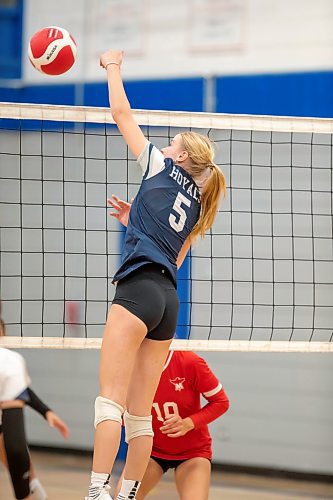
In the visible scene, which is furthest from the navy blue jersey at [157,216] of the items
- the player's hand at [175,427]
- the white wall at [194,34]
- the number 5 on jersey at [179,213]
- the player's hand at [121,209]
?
the white wall at [194,34]

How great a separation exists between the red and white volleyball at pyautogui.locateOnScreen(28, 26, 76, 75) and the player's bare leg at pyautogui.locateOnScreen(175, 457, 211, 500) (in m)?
2.35

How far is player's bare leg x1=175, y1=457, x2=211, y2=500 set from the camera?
480 centimetres

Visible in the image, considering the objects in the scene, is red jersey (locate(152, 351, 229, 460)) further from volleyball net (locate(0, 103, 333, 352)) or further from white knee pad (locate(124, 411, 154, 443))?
volleyball net (locate(0, 103, 333, 352))

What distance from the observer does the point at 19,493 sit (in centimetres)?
475

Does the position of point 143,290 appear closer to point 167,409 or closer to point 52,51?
point 167,409

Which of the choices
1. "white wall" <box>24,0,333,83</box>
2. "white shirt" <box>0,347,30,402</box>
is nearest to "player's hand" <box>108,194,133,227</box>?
"white shirt" <box>0,347,30,402</box>

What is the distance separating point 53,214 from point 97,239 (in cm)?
60

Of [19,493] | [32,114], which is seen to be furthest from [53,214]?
[19,493]

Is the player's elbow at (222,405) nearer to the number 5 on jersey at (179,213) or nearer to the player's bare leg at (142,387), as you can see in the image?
the player's bare leg at (142,387)

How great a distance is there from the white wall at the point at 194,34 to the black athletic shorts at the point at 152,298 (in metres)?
4.60

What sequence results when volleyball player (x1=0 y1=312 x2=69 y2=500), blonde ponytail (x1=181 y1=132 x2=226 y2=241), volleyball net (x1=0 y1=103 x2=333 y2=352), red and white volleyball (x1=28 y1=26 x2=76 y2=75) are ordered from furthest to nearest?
volleyball net (x1=0 y1=103 x2=333 y2=352) < red and white volleyball (x1=28 y1=26 x2=76 y2=75) < volleyball player (x1=0 y1=312 x2=69 y2=500) < blonde ponytail (x1=181 y1=132 x2=226 y2=241)

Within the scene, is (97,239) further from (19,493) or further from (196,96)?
(19,493)

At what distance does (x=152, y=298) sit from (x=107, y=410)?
21.2 inches

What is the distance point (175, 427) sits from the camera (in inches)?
191
